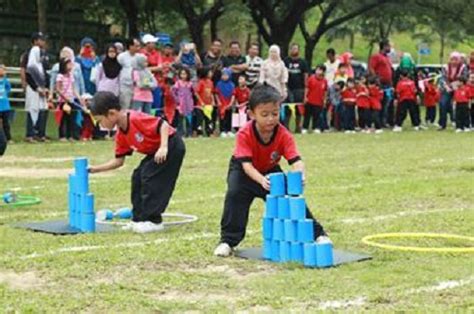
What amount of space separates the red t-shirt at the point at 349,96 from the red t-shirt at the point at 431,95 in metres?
3.31

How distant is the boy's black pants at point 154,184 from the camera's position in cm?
915

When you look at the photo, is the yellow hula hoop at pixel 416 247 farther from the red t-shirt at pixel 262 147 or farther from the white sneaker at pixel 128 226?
the white sneaker at pixel 128 226

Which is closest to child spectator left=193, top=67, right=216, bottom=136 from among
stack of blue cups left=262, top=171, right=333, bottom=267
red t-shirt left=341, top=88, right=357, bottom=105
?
red t-shirt left=341, top=88, right=357, bottom=105

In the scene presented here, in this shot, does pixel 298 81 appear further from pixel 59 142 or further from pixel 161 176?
pixel 161 176

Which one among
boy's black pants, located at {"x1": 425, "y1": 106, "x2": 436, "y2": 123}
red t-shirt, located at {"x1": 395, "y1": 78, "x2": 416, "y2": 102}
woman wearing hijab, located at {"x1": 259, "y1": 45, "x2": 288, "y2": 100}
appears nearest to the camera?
woman wearing hijab, located at {"x1": 259, "y1": 45, "x2": 288, "y2": 100}

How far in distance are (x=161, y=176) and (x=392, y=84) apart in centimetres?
1870

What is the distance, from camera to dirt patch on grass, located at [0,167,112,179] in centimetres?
1398

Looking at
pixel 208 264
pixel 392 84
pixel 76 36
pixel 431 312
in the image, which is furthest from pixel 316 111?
pixel 431 312

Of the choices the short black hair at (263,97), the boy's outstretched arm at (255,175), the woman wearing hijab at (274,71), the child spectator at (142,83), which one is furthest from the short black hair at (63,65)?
the short black hair at (263,97)

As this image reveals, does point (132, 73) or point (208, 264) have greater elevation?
point (132, 73)

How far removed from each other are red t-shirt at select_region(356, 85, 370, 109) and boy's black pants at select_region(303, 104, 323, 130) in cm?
120

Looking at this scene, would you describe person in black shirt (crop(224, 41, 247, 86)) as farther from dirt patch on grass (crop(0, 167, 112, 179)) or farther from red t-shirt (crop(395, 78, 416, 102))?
dirt patch on grass (crop(0, 167, 112, 179))

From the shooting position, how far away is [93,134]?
2131 centimetres

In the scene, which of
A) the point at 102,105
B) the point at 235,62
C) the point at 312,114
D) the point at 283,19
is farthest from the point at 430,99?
the point at 102,105
